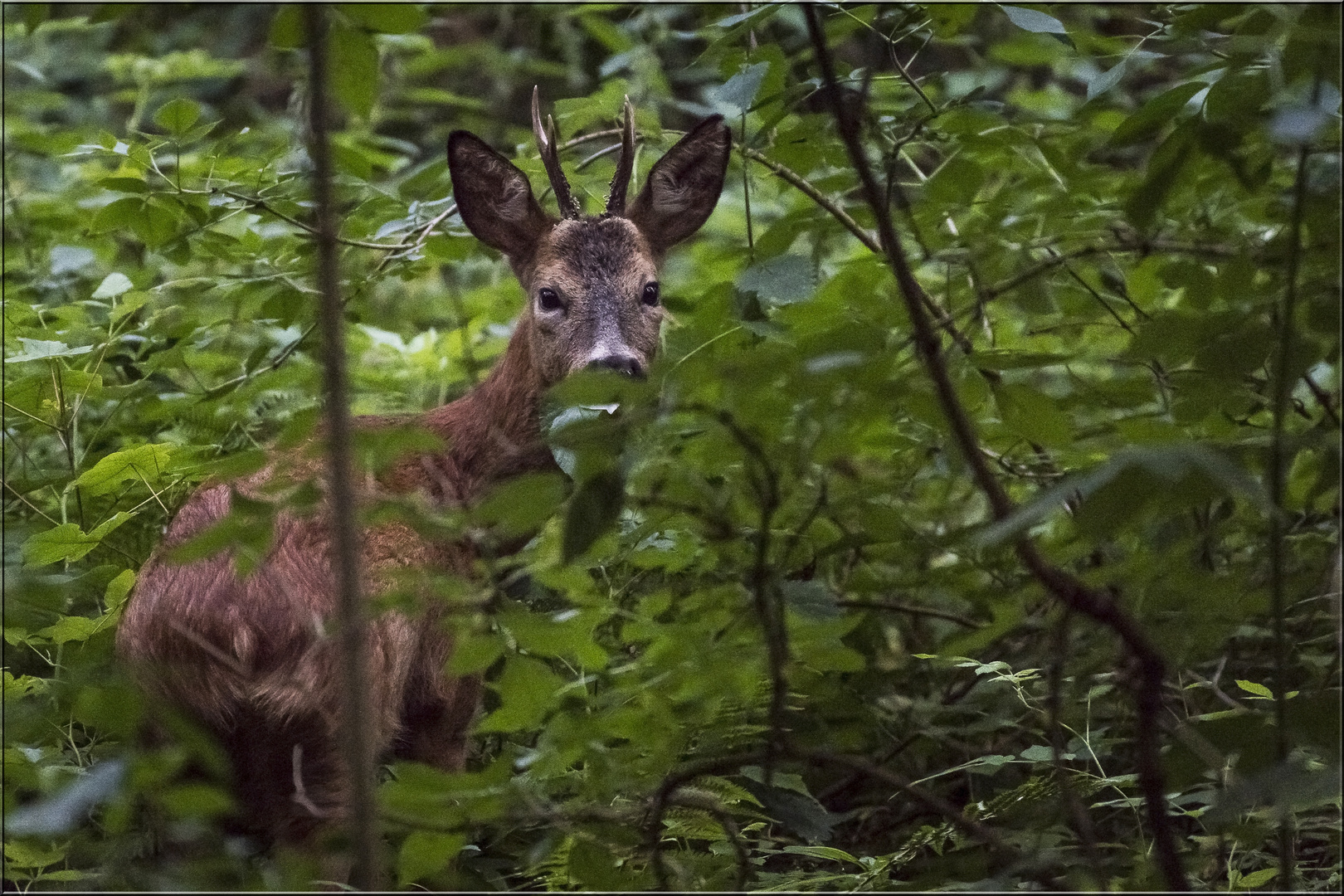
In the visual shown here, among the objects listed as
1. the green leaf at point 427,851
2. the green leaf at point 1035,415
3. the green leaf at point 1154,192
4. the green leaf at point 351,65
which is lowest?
the green leaf at point 427,851

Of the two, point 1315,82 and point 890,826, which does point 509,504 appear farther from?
point 890,826

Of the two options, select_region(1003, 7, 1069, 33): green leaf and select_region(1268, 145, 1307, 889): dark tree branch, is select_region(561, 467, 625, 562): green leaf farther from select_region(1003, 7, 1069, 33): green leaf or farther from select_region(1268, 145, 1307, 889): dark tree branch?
select_region(1003, 7, 1069, 33): green leaf

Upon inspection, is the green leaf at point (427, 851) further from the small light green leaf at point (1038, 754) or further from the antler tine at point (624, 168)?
the antler tine at point (624, 168)

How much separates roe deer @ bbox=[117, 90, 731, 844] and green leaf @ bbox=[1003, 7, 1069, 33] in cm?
123

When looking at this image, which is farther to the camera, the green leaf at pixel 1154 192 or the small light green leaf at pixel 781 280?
the small light green leaf at pixel 781 280

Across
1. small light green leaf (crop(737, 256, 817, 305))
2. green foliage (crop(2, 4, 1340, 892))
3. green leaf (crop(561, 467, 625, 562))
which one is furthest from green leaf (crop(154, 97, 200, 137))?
green leaf (crop(561, 467, 625, 562))

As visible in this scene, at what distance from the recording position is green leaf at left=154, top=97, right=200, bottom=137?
3.56m

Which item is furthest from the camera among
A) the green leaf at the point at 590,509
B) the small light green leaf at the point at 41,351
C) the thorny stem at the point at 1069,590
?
the small light green leaf at the point at 41,351

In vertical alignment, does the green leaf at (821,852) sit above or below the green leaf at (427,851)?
below

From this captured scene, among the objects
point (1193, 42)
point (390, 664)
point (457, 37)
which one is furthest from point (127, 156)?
point (457, 37)

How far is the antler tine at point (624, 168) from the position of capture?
394 centimetres

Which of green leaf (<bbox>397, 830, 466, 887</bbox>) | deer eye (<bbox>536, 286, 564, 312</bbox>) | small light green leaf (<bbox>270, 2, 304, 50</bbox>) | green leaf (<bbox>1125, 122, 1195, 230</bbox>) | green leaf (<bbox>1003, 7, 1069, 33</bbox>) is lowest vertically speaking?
green leaf (<bbox>397, 830, 466, 887</bbox>)

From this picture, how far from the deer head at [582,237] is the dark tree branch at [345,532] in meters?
2.22

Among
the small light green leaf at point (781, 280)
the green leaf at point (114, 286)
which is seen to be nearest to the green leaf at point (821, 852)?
the small light green leaf at point (781, 280)
